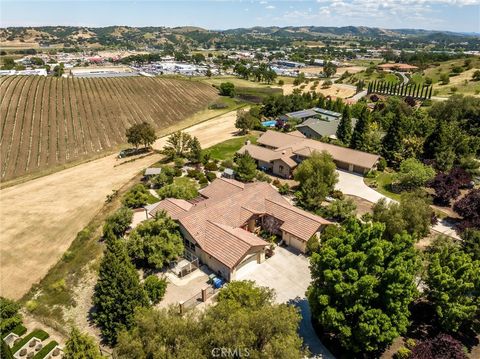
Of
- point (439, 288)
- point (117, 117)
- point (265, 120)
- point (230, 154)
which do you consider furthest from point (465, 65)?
point (439, 288)

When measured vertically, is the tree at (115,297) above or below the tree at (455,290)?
below

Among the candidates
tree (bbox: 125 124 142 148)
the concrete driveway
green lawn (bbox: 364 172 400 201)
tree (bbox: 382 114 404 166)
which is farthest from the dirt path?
tree (bbox: 382 114 404 166)

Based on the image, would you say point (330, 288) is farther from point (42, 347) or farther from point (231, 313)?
point (42, 347)

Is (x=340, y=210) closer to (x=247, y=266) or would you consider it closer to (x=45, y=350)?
(x=247, y=266)

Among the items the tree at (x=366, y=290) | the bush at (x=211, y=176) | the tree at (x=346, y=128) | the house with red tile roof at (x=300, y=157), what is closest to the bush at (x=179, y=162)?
the bush at (x=211, y=176)

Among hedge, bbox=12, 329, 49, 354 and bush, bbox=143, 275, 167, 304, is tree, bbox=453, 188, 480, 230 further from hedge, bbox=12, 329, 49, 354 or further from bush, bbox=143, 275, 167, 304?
hedge, bbox=12, 329, 49, 354

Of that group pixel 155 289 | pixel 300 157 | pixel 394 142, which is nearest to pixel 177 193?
pixel 155 289

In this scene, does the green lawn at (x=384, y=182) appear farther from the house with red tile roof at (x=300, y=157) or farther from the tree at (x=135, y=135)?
the tree at (x=135, y=135)
